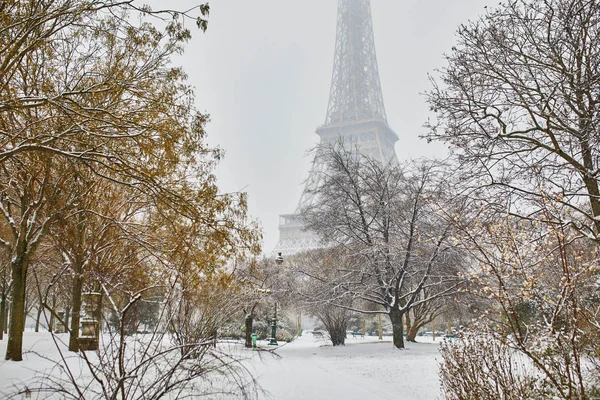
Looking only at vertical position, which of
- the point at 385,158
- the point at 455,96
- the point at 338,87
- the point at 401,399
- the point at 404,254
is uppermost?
the point at 338,87

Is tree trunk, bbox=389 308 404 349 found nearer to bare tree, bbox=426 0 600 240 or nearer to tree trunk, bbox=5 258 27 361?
bare tree, bbox=426 0 600 240

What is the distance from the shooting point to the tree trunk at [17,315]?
28.3 feet

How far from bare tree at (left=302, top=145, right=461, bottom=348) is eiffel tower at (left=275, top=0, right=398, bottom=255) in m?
28.6

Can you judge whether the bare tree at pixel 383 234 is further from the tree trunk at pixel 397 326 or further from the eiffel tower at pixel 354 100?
the eiffel tower at pixel 354 100

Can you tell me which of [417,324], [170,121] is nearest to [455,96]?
[170,121]

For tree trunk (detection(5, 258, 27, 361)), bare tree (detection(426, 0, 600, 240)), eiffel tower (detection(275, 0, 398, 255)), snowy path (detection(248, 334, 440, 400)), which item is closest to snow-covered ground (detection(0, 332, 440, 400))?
snowy path (detection(248, 334, 440, 400))

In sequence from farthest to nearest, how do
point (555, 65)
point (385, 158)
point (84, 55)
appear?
point (385, 158) → point (84, 55) → point (555, 65)

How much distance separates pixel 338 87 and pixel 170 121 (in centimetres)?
6021

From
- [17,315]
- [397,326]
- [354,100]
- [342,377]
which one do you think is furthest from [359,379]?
[354,100]

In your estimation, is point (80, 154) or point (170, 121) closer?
point (80, 154)

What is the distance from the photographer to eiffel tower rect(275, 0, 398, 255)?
51.7 metres

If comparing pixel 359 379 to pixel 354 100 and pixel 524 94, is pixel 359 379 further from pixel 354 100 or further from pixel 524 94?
pixel 354 100

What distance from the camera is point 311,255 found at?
20906mm

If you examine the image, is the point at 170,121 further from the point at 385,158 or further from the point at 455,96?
the point at 385,158
